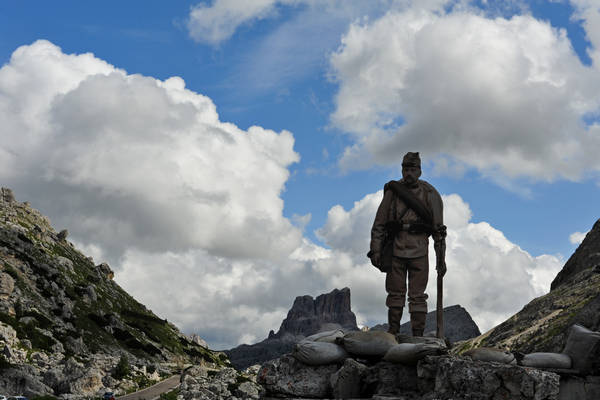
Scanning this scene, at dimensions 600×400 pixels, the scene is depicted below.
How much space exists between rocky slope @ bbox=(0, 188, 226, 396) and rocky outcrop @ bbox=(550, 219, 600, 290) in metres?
74.8

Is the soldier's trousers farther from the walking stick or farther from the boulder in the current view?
the boulder

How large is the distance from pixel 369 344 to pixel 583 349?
3398 mm

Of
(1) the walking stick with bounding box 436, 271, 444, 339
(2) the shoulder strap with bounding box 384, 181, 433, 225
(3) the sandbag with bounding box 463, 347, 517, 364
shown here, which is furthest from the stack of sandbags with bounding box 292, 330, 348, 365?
(2) the shoulder strap with bounding box 384, 181, 433, 225

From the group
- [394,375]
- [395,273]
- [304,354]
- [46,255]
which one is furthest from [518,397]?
[46,255]

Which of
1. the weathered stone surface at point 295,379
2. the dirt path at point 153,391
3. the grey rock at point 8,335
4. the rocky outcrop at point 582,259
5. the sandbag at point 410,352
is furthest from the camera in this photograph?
the rocky outcrop at point 582,259

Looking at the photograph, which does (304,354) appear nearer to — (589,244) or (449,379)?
(449,379)

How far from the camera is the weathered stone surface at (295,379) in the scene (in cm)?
945

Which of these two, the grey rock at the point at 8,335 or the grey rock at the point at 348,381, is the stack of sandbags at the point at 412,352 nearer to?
the grey rock at the point at 348,381

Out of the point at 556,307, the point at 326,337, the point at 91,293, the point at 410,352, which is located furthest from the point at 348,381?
the point at 556,307

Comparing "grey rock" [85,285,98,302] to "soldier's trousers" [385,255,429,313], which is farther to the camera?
"grey rock" [85,285,98,302]

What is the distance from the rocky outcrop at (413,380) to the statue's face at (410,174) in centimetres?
426

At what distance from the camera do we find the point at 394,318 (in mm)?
12070

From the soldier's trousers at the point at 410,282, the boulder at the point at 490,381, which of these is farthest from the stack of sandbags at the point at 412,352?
the soldier's trousers at the point at 410,282

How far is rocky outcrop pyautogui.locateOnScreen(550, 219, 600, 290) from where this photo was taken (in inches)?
4680
